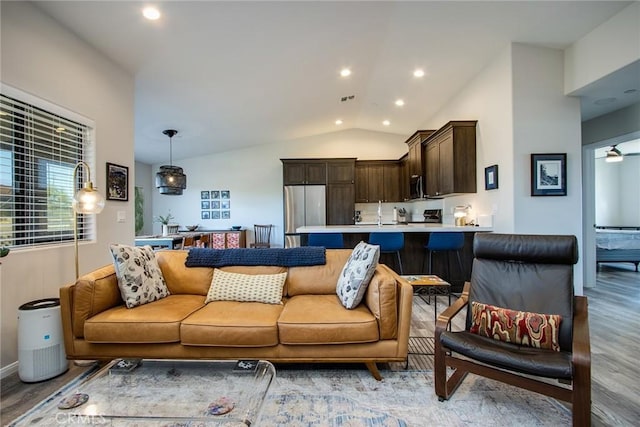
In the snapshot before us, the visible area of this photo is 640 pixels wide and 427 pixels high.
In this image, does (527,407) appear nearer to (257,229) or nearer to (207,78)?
(207,78)

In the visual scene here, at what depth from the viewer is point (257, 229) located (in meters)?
7.12

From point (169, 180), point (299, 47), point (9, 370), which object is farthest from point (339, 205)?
point (9, 370)

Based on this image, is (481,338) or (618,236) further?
(618,236)

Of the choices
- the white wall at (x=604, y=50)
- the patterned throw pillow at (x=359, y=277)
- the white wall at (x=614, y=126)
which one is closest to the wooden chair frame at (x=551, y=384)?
the patterned throw pillow at (x=359, y=277)

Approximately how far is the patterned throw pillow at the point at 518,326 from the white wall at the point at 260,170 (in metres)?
5.79

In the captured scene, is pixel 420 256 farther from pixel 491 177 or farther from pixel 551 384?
pixel 551 384

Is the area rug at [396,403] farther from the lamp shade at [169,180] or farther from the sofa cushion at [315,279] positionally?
the lamp shade at [169,180]

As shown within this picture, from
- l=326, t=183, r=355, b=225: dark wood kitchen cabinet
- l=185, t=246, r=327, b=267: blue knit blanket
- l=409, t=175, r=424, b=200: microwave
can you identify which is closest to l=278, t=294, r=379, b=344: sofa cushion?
l=185, t=246, r=327, b=267: blue knit blanket

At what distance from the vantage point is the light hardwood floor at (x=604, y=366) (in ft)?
5.75

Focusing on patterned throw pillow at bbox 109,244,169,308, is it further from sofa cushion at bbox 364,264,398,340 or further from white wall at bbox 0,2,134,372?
sofa cushion at bbox 364,264,398,340

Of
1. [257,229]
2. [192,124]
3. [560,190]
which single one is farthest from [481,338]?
[257,229]

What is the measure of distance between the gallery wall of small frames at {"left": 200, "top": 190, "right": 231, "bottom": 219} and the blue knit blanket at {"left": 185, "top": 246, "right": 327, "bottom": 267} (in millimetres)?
4858

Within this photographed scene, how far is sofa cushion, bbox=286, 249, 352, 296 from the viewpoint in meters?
2.65

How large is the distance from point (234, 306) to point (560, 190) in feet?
12.7
